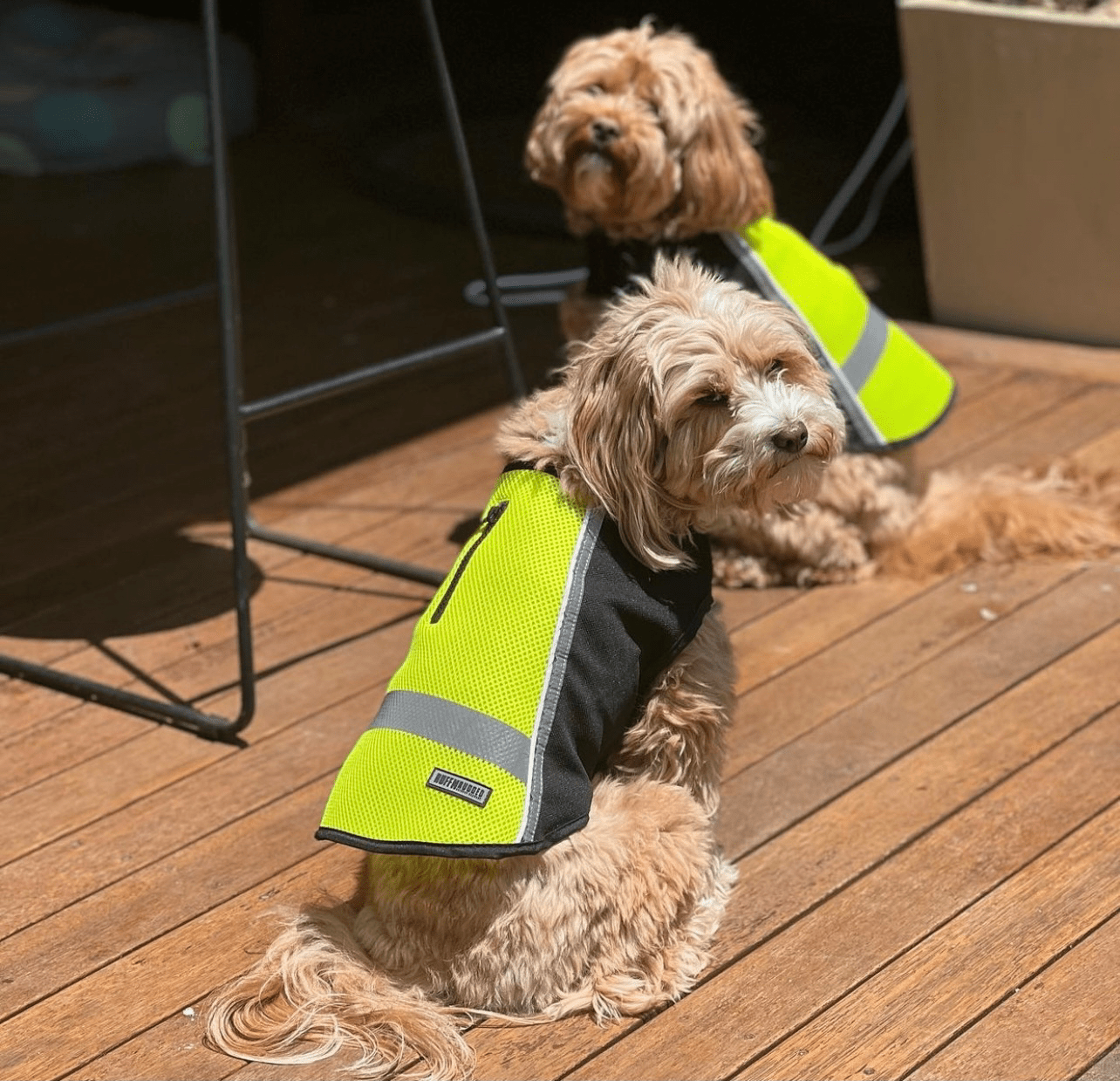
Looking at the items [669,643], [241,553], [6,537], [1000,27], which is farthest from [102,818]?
[1000,27]

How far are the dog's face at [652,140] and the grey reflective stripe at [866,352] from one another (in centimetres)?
37

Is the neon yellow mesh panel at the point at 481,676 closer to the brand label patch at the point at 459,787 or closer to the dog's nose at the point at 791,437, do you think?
the brand label patch at the point at 459,787

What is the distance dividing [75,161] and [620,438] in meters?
6.15

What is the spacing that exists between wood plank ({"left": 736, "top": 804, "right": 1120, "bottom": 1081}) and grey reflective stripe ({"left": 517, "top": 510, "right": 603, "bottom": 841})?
510 mm

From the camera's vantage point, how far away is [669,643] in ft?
8.04

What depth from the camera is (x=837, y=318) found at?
3729mm

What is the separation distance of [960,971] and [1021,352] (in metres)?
3.18

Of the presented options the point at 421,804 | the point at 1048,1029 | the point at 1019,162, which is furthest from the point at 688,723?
the point at 1019,162

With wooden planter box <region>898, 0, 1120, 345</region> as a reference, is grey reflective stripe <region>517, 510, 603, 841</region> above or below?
above

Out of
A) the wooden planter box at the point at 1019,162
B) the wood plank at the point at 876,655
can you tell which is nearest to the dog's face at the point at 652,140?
the wood plank at the point at 876,655

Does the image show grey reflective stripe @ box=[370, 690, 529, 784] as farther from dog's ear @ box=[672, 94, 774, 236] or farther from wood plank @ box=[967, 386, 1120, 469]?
wood plank @ box=[967, 386, 1120, 469]

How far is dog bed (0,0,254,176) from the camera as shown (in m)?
7.61

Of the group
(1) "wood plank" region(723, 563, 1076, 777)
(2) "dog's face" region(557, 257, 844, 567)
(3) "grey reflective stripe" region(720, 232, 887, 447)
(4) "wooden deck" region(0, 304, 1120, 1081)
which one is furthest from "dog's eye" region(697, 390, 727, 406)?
(3) "grey reflective stripe" region(720, 232, 887, 447)

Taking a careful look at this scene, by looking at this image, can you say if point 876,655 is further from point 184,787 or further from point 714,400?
point 184,787
